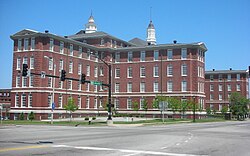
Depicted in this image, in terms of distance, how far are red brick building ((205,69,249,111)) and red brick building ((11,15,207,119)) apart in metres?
37.3

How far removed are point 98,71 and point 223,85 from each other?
5225 centimetres

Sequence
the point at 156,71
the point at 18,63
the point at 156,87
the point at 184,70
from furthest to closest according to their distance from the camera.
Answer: the point at 156,87
the point at 156,71
the point at 184,70
the point at 18,63

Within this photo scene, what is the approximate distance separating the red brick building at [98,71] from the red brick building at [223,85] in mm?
37295

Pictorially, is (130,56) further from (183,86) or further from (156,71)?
(183,86)

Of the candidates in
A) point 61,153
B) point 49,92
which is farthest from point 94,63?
point 61,153

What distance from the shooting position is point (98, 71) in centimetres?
8894

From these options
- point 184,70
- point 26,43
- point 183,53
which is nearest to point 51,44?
point 26,43

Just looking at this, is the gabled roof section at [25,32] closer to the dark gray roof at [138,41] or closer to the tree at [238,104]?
the dark gray roof at [138,41]

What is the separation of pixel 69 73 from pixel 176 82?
24794 mm

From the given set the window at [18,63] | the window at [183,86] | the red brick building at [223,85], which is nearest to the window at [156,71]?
the window at [183,86]

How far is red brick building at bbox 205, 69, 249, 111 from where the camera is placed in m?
119

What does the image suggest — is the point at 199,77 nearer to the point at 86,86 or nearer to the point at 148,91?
the point at 148,91

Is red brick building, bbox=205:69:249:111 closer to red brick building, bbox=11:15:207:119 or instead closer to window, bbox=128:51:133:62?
red brick building, bbox=11:15:207:119

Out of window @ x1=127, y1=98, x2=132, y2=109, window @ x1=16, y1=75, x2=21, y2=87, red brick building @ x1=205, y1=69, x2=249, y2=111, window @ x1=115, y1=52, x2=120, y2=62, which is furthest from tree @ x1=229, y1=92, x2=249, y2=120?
window @ x1=16, y1=75, x2=21, y2=87
